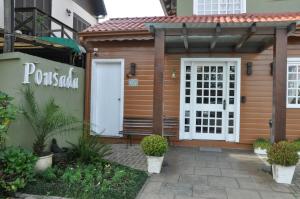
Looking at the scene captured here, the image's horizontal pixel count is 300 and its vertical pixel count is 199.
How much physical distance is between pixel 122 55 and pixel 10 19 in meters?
3.57

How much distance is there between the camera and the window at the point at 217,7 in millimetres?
8953

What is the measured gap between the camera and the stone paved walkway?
455 centimetres

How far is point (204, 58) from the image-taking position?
26.7 feet

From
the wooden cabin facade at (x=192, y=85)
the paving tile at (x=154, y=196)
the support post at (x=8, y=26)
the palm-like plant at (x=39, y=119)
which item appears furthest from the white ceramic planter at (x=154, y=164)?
the support post at (x=8, y=26)

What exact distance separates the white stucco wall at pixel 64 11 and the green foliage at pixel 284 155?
10626 mm

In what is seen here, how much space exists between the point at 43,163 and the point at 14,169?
0.84 m

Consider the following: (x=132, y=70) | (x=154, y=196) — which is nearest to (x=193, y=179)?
(x=154, y=196)

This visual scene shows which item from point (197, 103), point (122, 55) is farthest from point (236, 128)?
point (122, 55)

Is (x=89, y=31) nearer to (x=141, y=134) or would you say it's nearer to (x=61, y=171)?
(x=141, y=134)

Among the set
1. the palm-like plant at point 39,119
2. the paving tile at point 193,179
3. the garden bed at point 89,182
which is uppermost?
the palm-like plant at point 39,119

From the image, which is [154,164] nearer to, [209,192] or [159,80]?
[209,192]

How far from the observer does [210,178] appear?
536 cm

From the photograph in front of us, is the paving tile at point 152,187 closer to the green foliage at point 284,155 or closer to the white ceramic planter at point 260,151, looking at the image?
the green foliage at point 284,155

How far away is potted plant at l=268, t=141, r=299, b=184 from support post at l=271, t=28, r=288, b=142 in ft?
1.10
